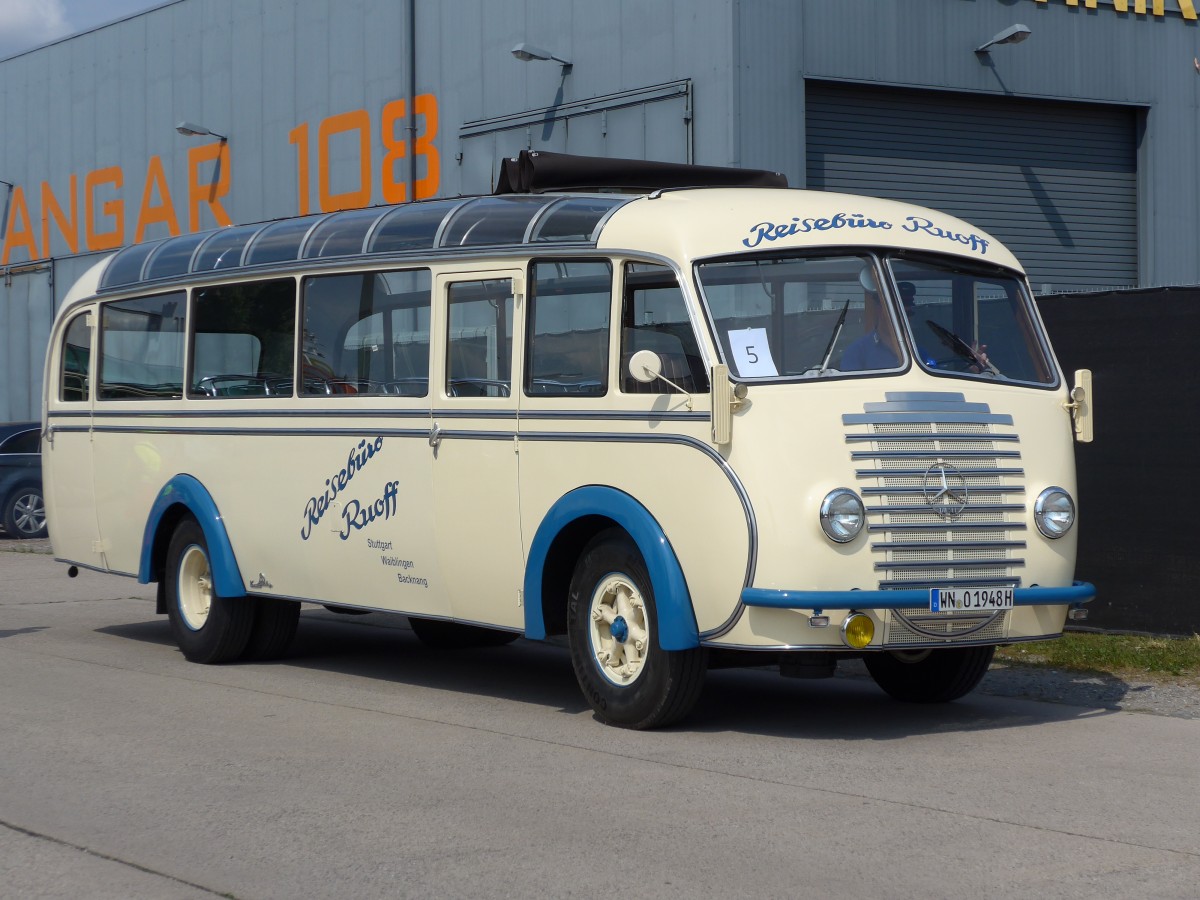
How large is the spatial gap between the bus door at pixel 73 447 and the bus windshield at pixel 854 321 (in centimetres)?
617

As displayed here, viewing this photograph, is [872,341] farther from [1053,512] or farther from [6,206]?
[6,206]

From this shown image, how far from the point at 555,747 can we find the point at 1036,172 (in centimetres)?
1705

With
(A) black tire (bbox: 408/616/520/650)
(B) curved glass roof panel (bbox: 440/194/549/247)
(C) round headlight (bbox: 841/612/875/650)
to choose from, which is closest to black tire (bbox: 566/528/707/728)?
(C) round headlight (bbox: 841/612/875/650)

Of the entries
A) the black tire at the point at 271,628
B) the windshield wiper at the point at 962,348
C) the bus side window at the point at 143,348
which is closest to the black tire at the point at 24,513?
the bus side window at the point at 143,348

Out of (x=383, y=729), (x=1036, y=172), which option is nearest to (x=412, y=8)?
(x=1036, y=172)

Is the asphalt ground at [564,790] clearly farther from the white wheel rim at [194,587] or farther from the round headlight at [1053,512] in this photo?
the round headlight at [1053,512]

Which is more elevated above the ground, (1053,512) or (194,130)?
(194,130)

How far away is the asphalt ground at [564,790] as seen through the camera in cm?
563

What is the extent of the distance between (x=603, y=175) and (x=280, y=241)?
91.8 inches

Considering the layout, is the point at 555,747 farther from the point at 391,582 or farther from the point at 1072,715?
the point at 1072,715

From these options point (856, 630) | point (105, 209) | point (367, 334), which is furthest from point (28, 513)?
point (856, 630)

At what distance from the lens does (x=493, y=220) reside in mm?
9375

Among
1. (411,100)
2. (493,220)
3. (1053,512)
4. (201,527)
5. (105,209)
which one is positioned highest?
(411,100)

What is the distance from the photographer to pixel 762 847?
19.6 ft
